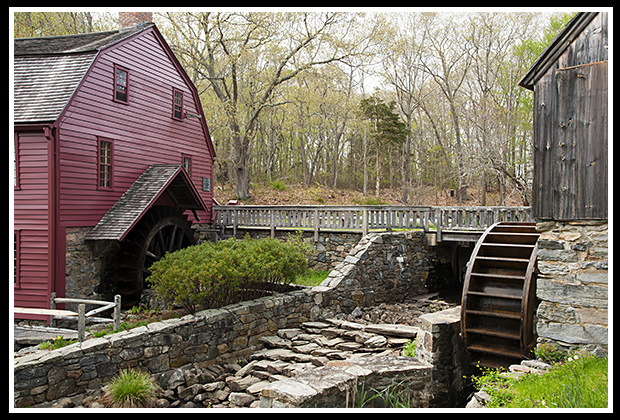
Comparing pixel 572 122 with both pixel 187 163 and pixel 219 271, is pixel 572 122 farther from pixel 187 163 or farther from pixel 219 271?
pixel 187 163

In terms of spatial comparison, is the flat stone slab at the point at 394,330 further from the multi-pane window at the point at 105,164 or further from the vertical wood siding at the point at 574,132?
the multi-pane window at the point at 105,164

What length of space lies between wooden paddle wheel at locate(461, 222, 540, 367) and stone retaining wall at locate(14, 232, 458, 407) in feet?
1.56

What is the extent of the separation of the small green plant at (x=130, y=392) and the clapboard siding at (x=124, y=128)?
5.40 metres

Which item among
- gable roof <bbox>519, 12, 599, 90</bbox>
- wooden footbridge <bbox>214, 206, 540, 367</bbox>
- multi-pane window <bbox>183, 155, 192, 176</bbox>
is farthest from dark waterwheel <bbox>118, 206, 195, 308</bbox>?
gable roof <bbox>519, 12, 599, 90</bbox>

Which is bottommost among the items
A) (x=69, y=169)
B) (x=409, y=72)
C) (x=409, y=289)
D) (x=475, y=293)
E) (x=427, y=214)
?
(x=409, y=289)

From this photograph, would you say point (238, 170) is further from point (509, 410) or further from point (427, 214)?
point (509, 410)

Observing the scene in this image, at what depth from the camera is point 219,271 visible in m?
8.56

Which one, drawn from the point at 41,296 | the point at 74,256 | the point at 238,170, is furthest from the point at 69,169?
the point at 238,170

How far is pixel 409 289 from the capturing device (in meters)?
12.6

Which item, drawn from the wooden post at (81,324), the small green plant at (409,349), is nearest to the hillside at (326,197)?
the wooden post at (81,324)

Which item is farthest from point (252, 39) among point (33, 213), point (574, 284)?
point (574, 284)

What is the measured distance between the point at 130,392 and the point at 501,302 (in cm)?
613

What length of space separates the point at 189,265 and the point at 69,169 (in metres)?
4.60

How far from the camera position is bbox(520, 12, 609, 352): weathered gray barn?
18.1 feet
